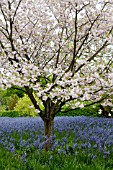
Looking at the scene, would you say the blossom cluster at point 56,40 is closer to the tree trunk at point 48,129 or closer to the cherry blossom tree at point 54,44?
the cherry blossom tree at point 54,44

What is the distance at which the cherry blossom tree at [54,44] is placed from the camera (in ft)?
24.4

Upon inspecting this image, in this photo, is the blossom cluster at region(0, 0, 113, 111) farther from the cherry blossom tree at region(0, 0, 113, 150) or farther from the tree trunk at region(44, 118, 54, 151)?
the tree trunk at region(44, 118, 54, 151)

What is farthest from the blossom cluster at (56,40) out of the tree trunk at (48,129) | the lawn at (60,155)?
the lawn at (60,155)

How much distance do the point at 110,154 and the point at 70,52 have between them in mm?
2613

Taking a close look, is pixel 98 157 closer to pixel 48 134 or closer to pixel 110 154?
pixel 110 154

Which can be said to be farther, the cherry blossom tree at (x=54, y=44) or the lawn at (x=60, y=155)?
the cherry blossom tree at (x=54, y=44)

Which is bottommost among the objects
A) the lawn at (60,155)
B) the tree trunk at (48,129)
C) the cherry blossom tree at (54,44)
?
the lawn at (60,155)

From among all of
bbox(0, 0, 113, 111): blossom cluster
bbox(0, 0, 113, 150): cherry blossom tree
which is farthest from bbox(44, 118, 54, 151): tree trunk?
bbox(0, 0, 113, 111): blossom cluster

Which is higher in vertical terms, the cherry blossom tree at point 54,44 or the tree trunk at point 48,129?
the cherry blossom tree at point 54,44

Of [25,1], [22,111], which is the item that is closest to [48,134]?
[25,1]

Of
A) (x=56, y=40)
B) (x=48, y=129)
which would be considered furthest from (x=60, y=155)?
(x=56, y=40)

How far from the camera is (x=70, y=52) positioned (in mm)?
8758

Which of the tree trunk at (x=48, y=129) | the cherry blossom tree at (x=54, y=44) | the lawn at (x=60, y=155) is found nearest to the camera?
the lawn at (x=60, y=155)

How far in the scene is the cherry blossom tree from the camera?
24.4 feet
